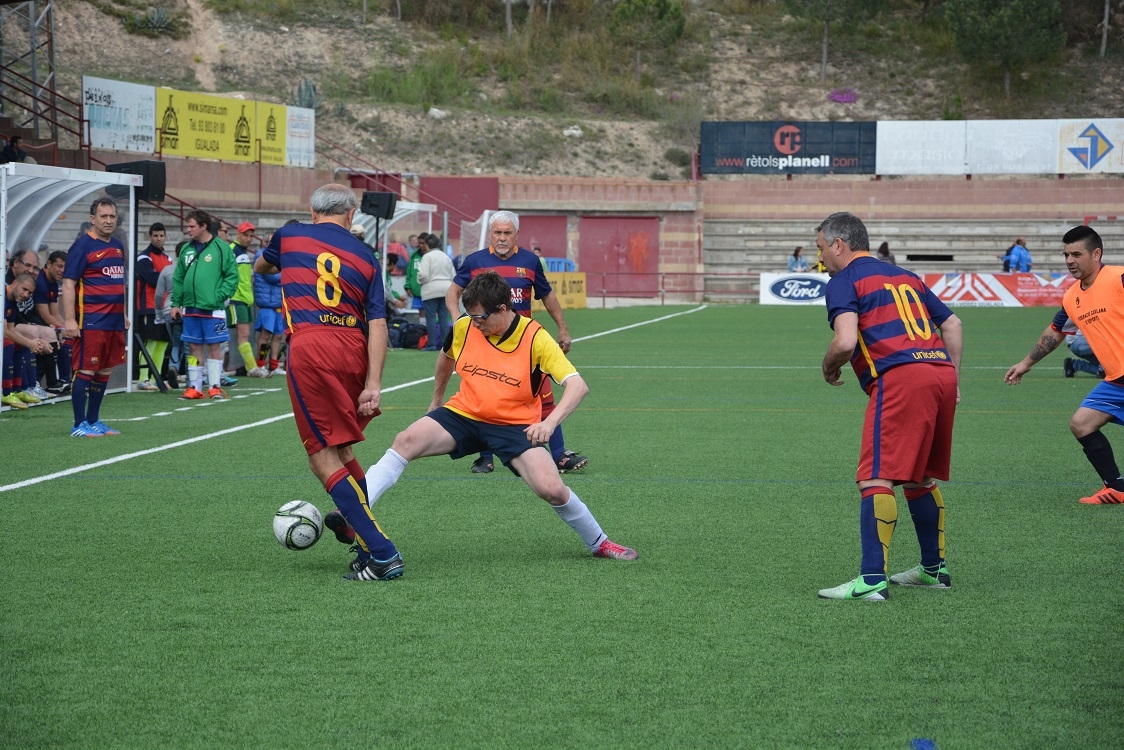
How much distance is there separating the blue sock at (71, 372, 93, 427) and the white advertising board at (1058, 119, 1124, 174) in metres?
43.4

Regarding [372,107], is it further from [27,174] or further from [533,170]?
[27,174]

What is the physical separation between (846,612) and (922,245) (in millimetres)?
46379

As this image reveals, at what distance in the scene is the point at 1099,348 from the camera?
8469 millimetres

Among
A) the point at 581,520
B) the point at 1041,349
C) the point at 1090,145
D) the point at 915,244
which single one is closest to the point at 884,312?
the point at 581,520

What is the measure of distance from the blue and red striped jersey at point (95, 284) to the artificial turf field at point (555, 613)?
1.12m

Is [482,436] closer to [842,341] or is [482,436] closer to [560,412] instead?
[560,412]

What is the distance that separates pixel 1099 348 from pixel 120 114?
25.7 meters

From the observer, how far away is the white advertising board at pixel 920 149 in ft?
158

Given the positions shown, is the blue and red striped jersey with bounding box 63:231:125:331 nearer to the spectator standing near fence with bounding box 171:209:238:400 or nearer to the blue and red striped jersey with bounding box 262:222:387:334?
the spectator standing near fence with bounding box 171:209:238:400

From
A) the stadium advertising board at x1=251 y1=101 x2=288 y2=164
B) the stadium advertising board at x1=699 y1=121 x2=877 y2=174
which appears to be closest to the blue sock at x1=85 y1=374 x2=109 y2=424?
the stadium advertising board at x1=251 y1=101 x2=288 y2=164

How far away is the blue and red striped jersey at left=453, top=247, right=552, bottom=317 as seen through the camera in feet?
32.1

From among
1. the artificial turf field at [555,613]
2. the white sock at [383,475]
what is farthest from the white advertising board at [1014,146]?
the white sock at [383,475]

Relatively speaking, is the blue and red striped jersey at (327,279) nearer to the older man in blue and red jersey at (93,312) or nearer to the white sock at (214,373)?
the older man in blue and red jersey at (93,312)

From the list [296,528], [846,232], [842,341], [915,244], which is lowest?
[296,528]
